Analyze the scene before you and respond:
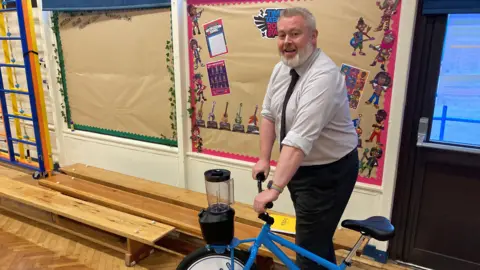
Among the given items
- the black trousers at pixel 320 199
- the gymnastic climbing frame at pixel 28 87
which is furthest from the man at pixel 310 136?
the gymnastic climbing frame at pixel 28 87

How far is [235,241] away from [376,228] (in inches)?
23.8

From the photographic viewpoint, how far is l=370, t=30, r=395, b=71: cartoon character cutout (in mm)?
2209

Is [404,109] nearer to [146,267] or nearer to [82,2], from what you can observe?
[146,267]

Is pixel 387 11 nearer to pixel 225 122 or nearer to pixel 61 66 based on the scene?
pixel 225 122

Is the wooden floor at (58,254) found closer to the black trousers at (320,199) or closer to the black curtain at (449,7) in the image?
the black trousers at (320,199)

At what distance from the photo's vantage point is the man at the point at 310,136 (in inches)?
Answer: 56.2

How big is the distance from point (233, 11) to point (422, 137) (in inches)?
59.6

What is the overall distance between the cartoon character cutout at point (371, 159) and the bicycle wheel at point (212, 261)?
1149 millimetres

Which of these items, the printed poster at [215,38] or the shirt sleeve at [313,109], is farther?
the printed poster at [215,38]

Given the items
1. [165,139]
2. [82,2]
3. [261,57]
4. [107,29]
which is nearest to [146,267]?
[165,139]

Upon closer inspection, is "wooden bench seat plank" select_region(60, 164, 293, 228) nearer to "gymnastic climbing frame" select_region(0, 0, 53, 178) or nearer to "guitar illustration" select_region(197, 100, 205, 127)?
"gymnastic climbing frame" select_region(0, 0, 53, 178)

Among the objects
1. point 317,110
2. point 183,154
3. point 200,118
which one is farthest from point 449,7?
point 183,154

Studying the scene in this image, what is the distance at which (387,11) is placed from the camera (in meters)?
2.18

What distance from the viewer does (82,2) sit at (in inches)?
131
